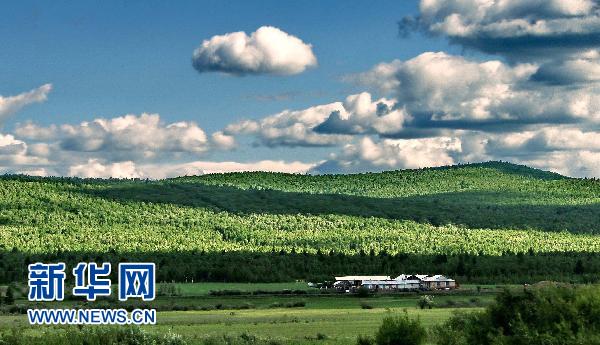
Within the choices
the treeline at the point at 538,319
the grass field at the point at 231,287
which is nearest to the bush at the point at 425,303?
the grass field at the point at 231,287

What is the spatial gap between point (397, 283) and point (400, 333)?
99082mm

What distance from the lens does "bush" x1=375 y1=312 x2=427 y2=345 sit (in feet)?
250

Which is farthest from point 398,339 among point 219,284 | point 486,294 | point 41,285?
point 219,284

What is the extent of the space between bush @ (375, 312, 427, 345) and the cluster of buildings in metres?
90.7

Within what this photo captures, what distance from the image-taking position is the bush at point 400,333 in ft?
250

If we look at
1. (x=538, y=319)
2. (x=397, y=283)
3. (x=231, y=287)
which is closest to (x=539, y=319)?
(x=538, y=319)

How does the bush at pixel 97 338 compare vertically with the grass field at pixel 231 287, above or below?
below

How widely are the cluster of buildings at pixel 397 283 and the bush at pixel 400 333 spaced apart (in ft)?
298

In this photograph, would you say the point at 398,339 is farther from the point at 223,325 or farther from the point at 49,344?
the point at 223,325

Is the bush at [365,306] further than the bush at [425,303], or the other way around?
the bush at [365,306]

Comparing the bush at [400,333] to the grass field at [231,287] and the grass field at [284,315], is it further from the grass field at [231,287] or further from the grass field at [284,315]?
the grass field at [231,287]

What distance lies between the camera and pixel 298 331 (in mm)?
103438

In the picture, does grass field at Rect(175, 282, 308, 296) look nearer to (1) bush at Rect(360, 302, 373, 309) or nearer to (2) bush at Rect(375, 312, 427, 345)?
(1) bush at Rect(360, 302, 373, 309)

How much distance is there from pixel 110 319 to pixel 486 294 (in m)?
85.4
